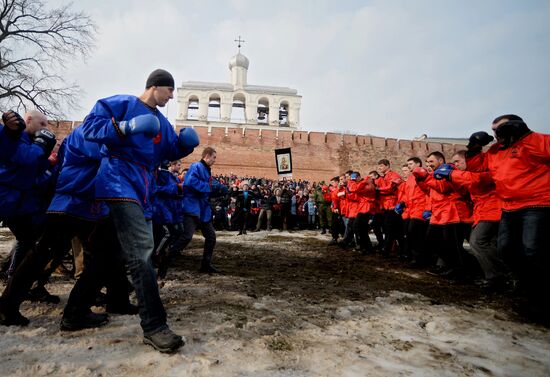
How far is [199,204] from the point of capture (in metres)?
4.39

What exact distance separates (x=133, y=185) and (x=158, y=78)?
2.60 ft

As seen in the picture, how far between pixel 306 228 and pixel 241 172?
1429 cm

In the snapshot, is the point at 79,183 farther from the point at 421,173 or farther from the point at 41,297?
the point at 421,173

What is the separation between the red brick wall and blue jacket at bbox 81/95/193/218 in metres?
25.4

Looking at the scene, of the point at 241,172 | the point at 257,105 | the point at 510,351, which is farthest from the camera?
the point at 257,105

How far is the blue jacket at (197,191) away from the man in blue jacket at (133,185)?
2054mm

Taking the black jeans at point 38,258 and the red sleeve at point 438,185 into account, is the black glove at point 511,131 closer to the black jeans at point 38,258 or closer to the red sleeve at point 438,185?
the red sleeve at point 438,185

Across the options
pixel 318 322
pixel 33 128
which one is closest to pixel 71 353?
pixel 318 322

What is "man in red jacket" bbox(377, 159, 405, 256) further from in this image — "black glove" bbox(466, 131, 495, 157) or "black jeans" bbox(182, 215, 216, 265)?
"black jeans" bbox(182, 215, 216, 265)

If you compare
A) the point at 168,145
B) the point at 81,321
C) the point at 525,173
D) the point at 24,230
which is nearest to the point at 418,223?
the point at 525,173

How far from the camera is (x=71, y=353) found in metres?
1.81

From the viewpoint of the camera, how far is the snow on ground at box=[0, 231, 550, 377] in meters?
1.69

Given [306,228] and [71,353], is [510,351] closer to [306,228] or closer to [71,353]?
[71,353]

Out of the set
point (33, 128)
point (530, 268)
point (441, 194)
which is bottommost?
point (530, 268)
